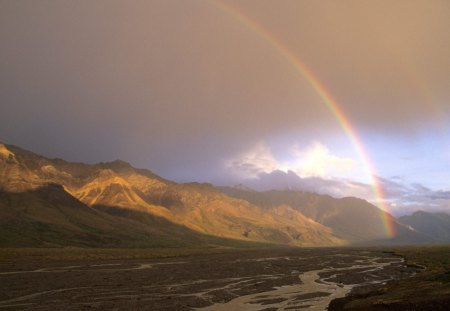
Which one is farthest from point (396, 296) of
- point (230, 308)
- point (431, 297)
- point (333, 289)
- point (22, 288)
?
point (22, 288)

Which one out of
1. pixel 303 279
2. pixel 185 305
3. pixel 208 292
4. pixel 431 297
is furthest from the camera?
pixel 303 279

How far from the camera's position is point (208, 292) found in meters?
62.2

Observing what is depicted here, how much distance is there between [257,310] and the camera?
4650cm

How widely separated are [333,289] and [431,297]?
28.1 meters

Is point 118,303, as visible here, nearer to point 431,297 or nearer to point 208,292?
point 208,292

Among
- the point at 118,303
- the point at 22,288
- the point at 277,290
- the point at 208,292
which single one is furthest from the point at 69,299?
the point at 277,290

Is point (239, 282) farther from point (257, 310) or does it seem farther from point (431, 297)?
point (431, 297)

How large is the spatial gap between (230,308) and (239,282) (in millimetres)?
27051

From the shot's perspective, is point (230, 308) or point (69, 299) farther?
point (69, 299)

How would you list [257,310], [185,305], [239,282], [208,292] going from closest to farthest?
1. [257,310]
2. [185,305]
3. [208,292]
4. [239,282]

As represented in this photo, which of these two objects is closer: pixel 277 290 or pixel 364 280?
pixel 277 290

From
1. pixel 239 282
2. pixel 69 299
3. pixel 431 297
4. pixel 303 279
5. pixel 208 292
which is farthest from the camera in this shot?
pixel 303 279

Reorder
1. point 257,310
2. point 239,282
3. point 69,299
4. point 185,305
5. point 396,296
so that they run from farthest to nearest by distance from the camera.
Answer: point 239,282 → point 69,299 → point 185,305 → point 257,310 → point 396,296

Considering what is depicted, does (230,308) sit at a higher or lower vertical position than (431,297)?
lower
